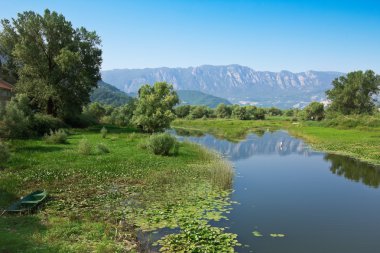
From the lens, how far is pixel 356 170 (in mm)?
37594

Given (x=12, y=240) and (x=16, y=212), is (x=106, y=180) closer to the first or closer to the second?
(x=16, y=212)

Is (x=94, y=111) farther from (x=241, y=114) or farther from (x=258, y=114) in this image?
(x=258, y=114)

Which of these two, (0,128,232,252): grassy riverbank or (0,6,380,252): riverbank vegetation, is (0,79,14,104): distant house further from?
(0,128,232,252): grassy riverbank

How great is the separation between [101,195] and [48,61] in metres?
47.6

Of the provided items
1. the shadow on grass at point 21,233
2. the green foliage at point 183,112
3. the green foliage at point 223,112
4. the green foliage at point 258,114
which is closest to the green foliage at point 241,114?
the green foliage at point 258,114

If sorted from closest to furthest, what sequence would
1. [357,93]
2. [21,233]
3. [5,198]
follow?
[21,233] < [5,198] < [357,93]

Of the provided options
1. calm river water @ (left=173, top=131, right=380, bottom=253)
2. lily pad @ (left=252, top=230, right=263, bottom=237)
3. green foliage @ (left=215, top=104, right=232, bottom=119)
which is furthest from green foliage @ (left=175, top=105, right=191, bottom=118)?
lily pad @ (left=252, top=230, right=263, bottom=237)

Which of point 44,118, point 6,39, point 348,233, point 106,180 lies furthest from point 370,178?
point 6,39

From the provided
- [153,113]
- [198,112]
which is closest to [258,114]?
[198,112]

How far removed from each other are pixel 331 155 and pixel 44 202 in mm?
41566

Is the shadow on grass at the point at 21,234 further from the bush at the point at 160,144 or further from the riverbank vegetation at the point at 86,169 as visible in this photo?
the bush at the point at 160,144

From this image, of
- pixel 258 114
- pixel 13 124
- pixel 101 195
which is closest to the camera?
pixel 101 195

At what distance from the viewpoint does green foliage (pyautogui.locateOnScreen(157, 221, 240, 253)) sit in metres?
15.0

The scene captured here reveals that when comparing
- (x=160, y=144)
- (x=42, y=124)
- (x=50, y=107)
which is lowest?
(x=160, y=144)
